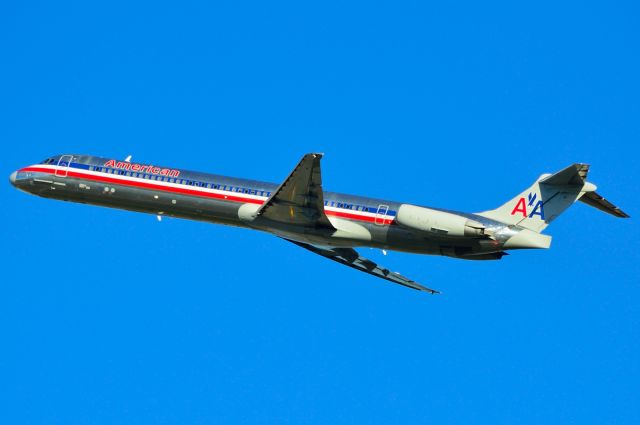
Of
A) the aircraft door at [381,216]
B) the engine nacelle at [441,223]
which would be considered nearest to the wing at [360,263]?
the aircraft door at [381,216]

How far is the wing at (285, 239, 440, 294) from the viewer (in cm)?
4900

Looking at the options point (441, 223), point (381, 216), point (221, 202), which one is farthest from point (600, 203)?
point (221, 202)

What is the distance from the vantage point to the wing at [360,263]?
1929 inches

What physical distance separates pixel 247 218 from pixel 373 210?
5582 mm

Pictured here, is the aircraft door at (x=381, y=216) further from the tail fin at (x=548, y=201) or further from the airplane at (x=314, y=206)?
the tail fin at (x=548, y=201)

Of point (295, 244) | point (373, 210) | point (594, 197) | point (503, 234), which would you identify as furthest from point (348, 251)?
point (594, 197)

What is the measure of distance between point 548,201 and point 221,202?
46.5 feet

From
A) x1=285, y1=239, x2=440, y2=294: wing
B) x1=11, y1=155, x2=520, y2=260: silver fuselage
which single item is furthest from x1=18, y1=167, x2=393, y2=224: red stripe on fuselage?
x1=285, y1=239, x2=440, y2=294: wing

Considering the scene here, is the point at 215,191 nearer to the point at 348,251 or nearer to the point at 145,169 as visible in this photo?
the point at 145,169

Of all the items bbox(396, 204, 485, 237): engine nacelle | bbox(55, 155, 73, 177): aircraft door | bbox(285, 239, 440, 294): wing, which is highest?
bbox(55, 155, 73, 177): aircraft door

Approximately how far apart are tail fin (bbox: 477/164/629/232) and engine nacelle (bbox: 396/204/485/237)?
2339 mm

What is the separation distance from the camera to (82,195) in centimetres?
4781

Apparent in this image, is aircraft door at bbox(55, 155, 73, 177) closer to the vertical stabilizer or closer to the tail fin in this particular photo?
the tail fin

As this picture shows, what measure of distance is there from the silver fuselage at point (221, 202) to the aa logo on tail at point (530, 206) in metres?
1.22
